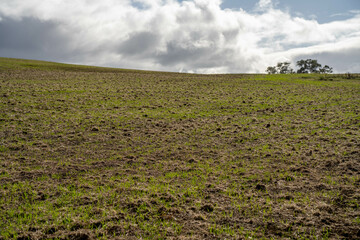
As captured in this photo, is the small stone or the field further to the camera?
the small stone

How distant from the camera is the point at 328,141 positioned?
13203mm

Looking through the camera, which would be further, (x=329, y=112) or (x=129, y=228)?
(x=329, y=112)

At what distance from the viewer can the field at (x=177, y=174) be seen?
6402mm

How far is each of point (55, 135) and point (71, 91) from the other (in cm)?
1470

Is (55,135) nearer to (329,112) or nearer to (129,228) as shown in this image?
(129,228)

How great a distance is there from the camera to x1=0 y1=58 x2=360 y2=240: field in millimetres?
6402

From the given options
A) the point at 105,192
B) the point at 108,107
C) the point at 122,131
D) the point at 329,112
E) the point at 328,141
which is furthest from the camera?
the point at 108,107

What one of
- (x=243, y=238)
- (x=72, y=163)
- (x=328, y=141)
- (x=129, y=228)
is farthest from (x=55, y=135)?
(x=328, y=141)

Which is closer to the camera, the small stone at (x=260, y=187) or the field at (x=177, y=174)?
the field at (x=177, y=174)

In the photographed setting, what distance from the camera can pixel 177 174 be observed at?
977cm

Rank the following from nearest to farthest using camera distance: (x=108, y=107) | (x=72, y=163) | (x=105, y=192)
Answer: (x=105, y=192) → (x=72, y=163) → (x=108, y=107)

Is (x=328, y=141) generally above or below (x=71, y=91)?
below

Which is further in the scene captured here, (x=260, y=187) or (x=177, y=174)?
(x=177, y=174)

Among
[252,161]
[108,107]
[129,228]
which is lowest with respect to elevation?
[129,228]
